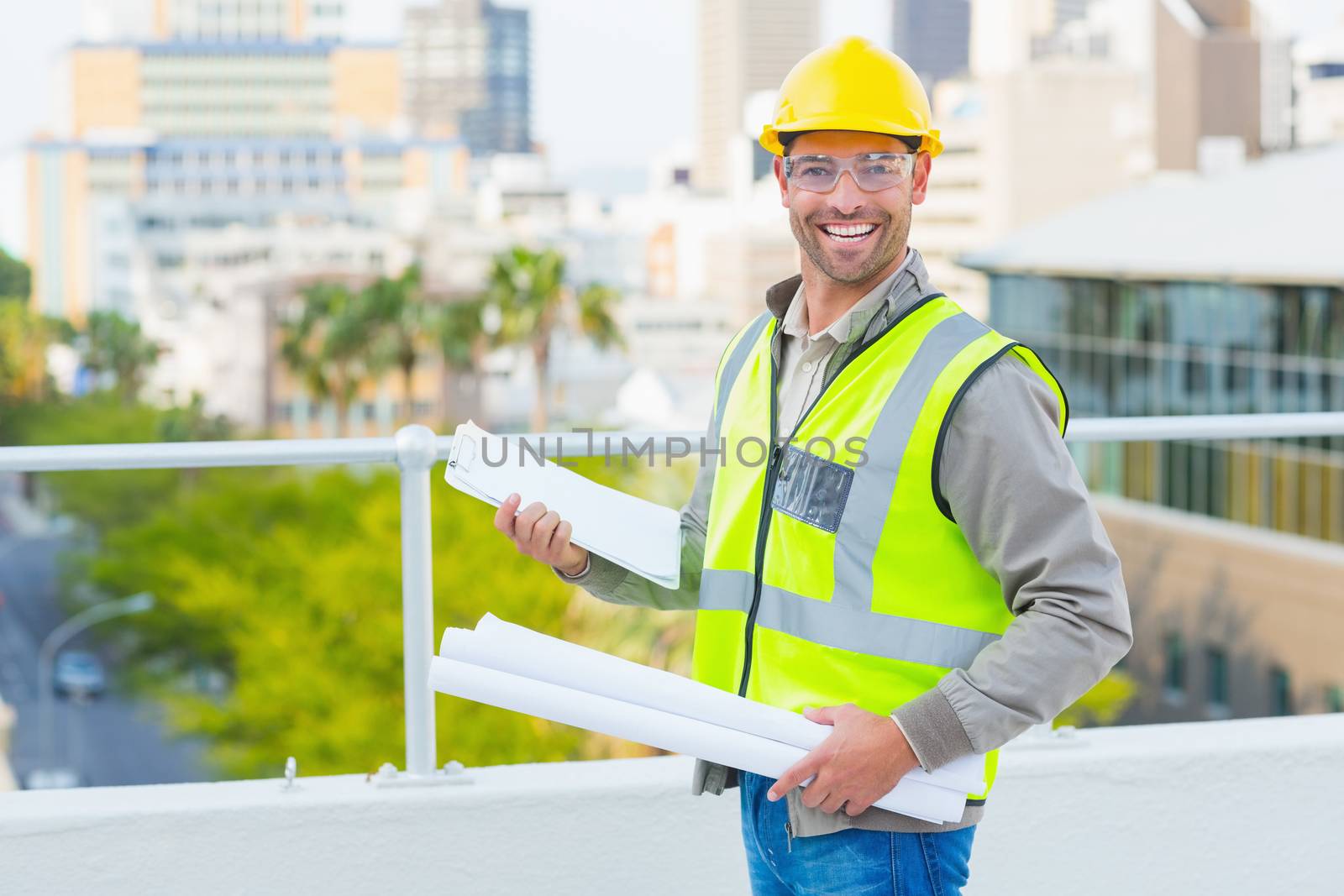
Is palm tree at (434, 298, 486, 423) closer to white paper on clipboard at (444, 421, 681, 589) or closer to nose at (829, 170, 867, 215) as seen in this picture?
white paper on clipboard at (444, 421, 681, 589)

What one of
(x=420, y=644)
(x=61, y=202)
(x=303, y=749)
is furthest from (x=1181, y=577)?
(x=61, y=202)

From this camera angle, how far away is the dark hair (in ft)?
6.41

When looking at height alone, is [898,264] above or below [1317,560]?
above

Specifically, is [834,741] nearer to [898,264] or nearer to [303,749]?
[898,264]

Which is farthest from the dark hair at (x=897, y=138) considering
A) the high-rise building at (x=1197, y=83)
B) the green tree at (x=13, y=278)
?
the green tree at (x=13, y=278)

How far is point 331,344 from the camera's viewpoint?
54.0 meters

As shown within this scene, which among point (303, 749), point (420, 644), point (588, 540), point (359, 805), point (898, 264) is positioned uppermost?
point (898, 264)

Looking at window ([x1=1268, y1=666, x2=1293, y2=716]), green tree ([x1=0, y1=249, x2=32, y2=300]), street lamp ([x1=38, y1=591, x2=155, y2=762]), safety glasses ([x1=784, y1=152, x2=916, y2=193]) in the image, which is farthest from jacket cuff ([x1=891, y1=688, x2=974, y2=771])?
green tree ([x1=0, y1=249, x2=32, y2=300])

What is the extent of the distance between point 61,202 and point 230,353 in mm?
64385

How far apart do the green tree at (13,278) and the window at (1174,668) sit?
121 metres

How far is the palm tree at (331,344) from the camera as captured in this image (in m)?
53.8

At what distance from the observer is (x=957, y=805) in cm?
188

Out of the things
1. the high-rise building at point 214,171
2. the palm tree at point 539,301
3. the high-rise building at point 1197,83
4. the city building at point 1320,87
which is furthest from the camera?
the high-rise building at point 1197,83

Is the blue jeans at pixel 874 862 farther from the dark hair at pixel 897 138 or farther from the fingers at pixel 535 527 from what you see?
the dark hair at pixel 897 138
